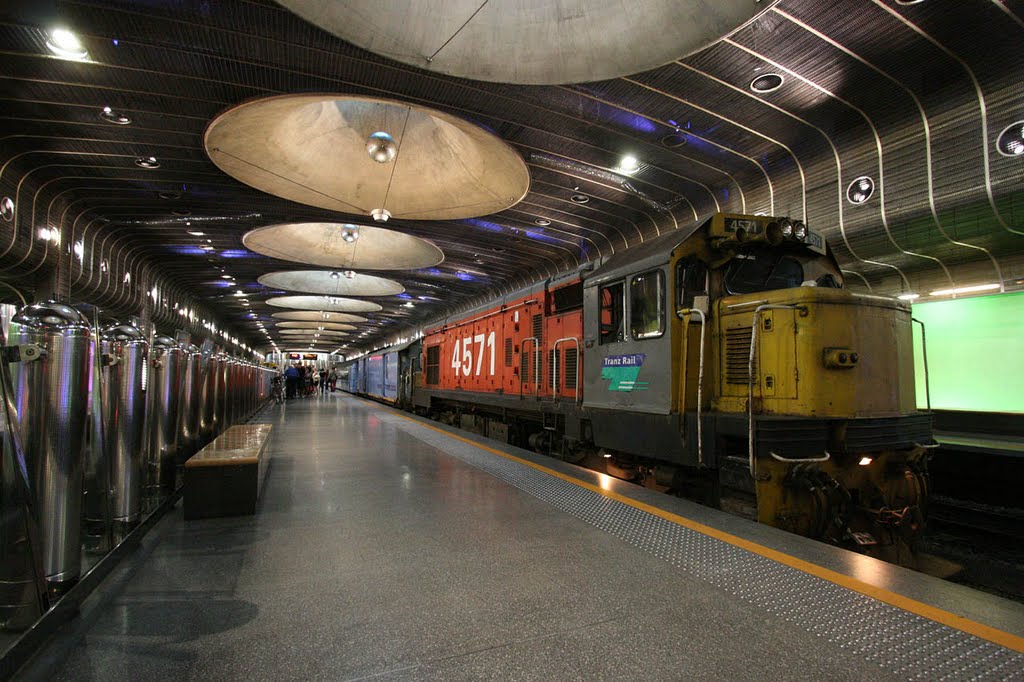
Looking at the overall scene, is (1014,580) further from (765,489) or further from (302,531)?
(302,531)

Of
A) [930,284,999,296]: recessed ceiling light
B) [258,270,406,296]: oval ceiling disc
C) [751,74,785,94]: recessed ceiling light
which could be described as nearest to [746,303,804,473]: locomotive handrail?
[751,74,785,94]: recessed ceiling light

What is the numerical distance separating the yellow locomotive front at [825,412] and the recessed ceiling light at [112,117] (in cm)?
1033

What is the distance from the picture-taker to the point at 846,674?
1.99 m

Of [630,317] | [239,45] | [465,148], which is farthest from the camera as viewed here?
[465,148]

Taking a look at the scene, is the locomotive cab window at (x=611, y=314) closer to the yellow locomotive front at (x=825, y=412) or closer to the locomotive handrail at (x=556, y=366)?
the locomotive handrail at (x=556, y=366)

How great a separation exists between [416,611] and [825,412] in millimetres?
3615

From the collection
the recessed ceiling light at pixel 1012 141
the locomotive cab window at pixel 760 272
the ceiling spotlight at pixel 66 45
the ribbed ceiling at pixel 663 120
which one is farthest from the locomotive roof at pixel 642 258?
the ceiling spotlight at pixel 66 45

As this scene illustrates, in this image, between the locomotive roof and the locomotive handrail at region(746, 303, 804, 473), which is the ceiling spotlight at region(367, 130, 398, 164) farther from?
the locomotive handrail at region(746, 303, 804, 473)

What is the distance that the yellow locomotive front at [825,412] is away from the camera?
13.3ft

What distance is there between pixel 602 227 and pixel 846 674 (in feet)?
45.9

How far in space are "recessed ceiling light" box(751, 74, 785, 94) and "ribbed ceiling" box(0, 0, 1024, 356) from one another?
108mm

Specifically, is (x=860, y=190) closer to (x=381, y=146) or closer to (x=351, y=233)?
(x=381, y=146)

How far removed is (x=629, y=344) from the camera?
18.2 ft

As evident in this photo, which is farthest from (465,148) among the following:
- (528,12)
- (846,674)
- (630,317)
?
(846,674)
